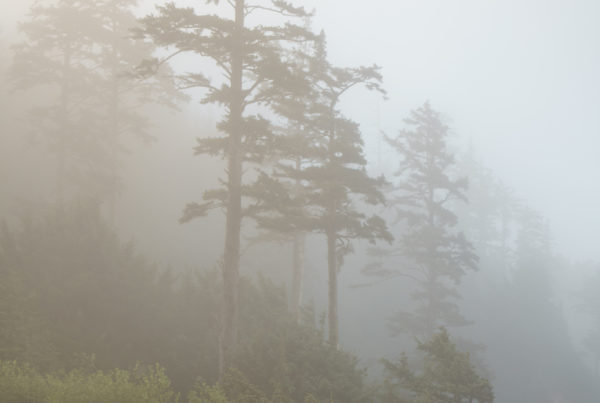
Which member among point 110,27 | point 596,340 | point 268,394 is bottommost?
point 596,340

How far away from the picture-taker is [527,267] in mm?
45812

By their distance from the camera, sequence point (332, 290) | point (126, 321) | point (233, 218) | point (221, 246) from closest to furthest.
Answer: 1. point (233, 218)
2. point (126, 321)
3. point (332, 290)
4. point (221, 246)

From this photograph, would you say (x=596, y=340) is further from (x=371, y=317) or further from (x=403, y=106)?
(x=403, y=106)

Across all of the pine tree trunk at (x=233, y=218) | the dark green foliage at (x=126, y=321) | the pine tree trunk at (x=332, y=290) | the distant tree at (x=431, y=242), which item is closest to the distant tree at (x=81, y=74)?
the dark green foliage at (x=126, y=321)

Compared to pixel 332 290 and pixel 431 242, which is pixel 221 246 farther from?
pixel 332 290

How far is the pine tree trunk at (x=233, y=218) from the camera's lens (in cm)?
1171

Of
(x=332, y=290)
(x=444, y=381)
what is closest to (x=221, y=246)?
(x=332, y=290)

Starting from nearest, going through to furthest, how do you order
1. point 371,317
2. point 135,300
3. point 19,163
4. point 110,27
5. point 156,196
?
1. point 135,300
2. point 110,27
3. point 19,163
4. point 156,196
5. point 371,317

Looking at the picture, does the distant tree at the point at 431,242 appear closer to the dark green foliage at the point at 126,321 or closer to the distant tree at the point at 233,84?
the dark green foliage at the point at 126,321

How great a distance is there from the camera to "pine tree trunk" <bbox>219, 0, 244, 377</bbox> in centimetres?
1171

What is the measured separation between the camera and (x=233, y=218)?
12.1 metres

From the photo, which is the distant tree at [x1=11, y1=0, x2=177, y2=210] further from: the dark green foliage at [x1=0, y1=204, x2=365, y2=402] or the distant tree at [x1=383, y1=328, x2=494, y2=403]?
the distant tree at [x1=383, y1=328, x2=494, y2=403]

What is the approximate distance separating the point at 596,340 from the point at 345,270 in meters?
30.1

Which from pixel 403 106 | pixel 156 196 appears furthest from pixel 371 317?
pixel 403 106
